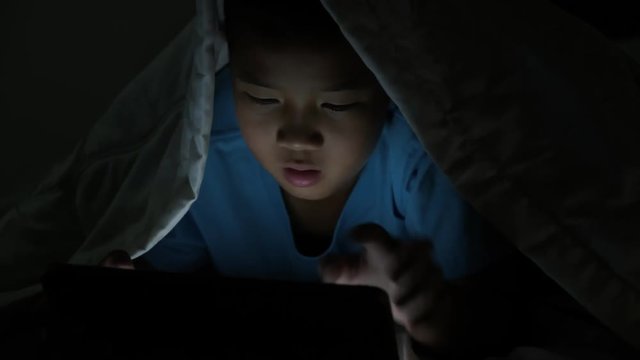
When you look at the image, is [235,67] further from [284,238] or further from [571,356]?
[571,356]

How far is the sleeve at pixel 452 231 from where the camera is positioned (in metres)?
0.83

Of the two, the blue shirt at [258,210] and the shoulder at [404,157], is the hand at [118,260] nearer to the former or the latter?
the blue shirt at [258,210]

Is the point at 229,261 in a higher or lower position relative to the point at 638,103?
lower

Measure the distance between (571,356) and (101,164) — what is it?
614 millimetres

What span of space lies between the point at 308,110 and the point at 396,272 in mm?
189

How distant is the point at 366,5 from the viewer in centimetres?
70

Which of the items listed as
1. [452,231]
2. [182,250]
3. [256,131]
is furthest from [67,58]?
[452,231]

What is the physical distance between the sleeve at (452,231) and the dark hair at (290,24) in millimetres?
187

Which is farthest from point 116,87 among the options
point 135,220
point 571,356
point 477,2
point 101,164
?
point 571,356

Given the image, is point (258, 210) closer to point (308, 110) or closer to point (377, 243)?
point (308, 110)

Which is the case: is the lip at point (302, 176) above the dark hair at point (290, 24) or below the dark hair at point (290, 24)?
below

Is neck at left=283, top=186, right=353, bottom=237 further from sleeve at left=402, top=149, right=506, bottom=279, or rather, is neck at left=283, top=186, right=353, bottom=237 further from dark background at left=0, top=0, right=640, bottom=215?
dark background at left=0, top=0, right=640, bottom=215

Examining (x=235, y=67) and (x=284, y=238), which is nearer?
(x=235, y=67)

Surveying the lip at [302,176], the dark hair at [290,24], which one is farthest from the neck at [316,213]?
the dark hair at [290,24]
